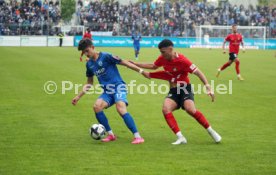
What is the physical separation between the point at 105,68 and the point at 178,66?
1.35 meters

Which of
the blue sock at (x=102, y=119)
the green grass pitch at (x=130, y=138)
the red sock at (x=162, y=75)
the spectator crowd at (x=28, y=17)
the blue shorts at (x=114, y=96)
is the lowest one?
the green grass pitch at (x=130, y=138)

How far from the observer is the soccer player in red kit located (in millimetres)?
9422

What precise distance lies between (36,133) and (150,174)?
12.3 ft

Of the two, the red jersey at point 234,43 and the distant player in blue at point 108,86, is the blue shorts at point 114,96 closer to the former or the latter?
the distant player in blue at point 108,86

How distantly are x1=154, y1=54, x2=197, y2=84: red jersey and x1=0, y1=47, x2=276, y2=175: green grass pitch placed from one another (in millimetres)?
1208

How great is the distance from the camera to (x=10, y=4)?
5550 centimetres

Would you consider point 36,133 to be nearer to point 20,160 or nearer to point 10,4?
point 20,160

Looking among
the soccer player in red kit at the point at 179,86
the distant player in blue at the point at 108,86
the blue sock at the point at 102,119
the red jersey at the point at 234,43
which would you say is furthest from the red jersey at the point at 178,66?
the red jersey at the point at 234,43

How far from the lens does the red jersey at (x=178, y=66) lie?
9406 mm

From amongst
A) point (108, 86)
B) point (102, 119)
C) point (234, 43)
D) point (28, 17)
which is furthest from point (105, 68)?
point (28, 17)

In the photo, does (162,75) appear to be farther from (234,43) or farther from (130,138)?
(234,43)

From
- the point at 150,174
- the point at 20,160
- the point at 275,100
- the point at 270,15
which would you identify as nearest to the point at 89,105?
the point at 275,100

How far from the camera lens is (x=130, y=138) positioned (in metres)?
10.1

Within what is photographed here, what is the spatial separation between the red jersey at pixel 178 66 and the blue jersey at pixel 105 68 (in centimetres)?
80
